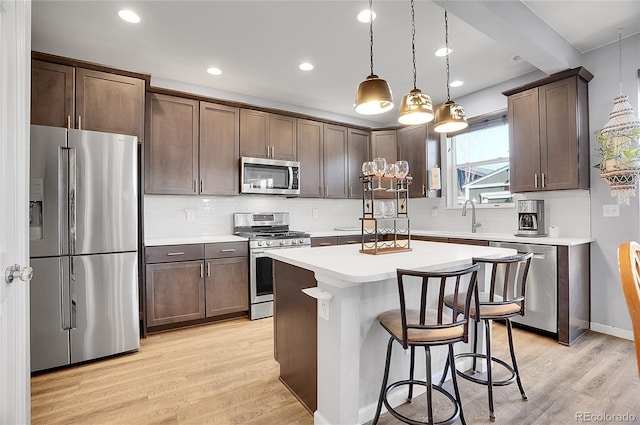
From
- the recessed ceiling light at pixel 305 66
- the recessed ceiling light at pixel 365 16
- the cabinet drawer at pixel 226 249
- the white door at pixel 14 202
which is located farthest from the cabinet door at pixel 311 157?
the white door at pixel 14 202

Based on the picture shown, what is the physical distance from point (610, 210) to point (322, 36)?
3074mm

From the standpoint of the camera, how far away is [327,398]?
5.35 ft

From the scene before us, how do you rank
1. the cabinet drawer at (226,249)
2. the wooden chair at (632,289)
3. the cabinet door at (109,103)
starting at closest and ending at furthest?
the wooden chair at (632,289) → the cabinet door at (109,103) → the cabinet drawer at (226,249)

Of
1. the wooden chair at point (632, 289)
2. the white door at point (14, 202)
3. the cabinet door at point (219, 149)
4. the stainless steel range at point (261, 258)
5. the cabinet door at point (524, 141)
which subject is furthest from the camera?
the cabinet door at point (219, 149)

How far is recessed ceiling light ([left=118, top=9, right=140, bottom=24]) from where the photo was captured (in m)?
2.38

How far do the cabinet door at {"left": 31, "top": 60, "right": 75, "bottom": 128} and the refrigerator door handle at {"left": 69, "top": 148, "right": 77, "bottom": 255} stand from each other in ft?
1.57

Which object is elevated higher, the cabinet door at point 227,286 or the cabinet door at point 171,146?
the cabinet door at point 171,146

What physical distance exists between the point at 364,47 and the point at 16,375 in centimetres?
318

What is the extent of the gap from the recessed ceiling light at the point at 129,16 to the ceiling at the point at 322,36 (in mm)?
45

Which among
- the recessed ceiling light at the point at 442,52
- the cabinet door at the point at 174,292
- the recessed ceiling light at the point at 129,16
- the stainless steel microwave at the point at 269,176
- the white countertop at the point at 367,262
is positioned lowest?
the cabinet door at the point at 174,292

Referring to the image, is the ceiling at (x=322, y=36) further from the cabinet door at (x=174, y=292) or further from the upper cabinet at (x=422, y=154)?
the cabinet door at (x=174, y=292)

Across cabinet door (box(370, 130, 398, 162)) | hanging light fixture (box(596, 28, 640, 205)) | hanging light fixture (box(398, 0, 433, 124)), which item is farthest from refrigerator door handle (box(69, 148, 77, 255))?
hanging light fixture (box(596, 28, 640, 205))

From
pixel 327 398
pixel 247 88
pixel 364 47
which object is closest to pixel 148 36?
pixel 247 88

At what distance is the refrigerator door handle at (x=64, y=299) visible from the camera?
2.42m
